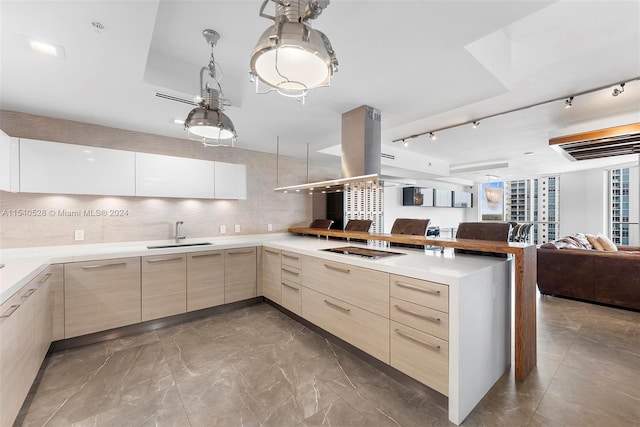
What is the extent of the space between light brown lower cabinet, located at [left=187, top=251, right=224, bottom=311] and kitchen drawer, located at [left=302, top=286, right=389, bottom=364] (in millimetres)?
1153

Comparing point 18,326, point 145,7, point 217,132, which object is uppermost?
point 145,7

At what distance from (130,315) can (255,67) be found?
279 cm

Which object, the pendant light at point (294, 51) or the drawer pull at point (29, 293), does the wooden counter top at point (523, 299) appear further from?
the drawer pull at point (29, 293)

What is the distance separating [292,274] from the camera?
295cm

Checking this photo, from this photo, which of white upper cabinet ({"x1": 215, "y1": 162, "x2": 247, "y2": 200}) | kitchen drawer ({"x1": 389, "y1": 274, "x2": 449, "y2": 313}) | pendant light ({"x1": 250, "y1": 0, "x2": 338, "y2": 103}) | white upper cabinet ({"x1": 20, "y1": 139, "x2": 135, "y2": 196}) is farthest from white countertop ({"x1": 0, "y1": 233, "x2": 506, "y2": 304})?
pendant light ({"x1": 250, "y1": 0, "x2": 338, "y2": 103})

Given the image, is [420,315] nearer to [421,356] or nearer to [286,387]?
[421,356]

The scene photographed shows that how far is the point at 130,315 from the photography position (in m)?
2.67

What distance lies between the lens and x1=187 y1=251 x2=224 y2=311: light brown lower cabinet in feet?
9.93

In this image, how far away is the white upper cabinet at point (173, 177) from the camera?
304cm

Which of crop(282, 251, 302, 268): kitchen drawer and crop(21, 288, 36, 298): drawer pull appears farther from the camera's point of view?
crop(282, 251, 302, 268): kitchen drawer

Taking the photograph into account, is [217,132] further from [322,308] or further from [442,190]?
[442,190]

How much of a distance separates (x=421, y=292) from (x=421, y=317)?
0.53ft

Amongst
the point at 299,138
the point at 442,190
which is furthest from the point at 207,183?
the point at 442,190

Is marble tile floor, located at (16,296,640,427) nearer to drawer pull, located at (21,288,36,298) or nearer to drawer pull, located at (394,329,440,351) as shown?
drawer pull, located at (394,329,440,351)
